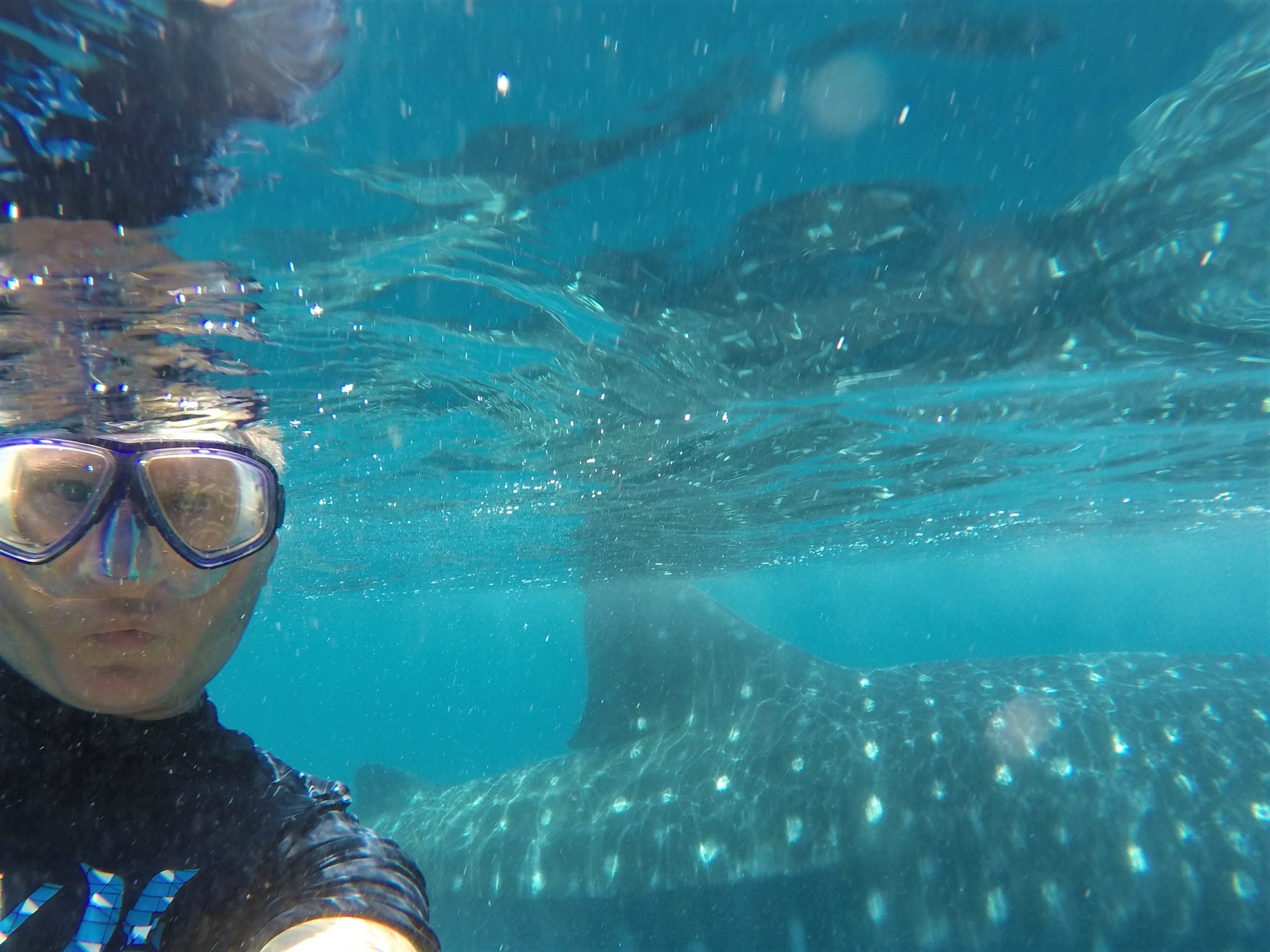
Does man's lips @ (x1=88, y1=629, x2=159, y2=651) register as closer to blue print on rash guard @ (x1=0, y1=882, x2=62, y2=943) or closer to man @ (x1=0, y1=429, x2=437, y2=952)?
man @ (x1=0, y1=429, x2=437, y2=952)

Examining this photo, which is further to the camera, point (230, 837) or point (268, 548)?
point (268, 548)

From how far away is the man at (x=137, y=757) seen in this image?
2.38m

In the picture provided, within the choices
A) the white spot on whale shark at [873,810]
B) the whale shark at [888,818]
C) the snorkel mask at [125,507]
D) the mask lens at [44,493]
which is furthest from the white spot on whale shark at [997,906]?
the mask lens at [44,493]

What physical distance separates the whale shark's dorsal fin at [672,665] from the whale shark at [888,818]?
49 millimetres

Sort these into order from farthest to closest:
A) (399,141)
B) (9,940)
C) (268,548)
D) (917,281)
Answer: (917,281) → (399,141) → (268,548) → (9,940)

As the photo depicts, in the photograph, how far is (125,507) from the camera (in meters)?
2.79

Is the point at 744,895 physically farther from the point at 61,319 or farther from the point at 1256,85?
the point at 61,319

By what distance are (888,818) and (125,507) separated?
781 cm

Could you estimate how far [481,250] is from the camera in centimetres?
652

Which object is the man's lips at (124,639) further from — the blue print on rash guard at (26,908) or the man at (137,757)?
the blue print on rash guard at (26,908)

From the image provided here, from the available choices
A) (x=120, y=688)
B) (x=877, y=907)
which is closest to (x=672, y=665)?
(x=877, y=907)

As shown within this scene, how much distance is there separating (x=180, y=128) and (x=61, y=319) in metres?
3.50

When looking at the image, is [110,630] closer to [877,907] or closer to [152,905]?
[152,905]

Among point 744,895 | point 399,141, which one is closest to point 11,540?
point 399,141
